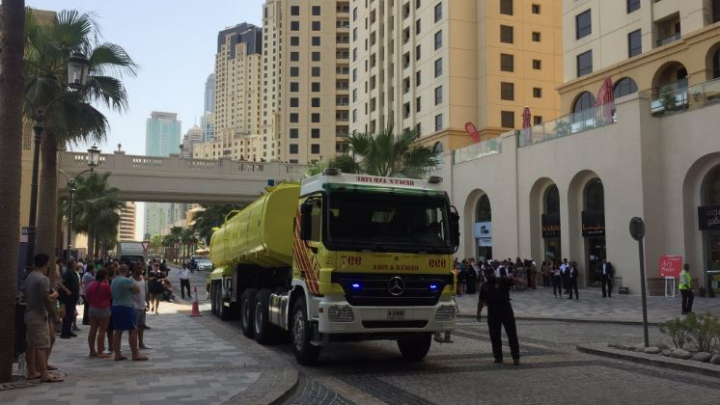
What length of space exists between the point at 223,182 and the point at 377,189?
33.0 m

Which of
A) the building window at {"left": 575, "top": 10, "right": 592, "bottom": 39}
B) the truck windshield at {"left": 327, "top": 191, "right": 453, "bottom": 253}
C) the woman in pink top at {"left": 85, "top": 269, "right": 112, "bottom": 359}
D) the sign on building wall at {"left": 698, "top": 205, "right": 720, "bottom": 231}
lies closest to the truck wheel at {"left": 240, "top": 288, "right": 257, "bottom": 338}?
the woman in pink top at {"left": 85, "top": 269, "right": 112, "bottom": 359}

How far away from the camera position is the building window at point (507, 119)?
5203 cm

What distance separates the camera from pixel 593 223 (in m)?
32.1

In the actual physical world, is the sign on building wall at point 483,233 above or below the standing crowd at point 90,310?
above

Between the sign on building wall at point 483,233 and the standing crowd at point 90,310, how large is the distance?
28.3m

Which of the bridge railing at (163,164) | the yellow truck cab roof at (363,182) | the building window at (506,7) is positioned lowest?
the yellow truck cab roof at (363,182)

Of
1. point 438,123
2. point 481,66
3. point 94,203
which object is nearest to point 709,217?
point 481,66

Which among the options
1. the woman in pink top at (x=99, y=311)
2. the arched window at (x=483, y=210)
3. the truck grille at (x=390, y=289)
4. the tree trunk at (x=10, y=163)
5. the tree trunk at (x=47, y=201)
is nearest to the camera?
the tree trunk at (x=10, y=163)

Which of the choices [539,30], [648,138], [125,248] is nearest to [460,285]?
[648,138]

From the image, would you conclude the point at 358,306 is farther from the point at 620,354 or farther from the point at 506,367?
the point at 620,354

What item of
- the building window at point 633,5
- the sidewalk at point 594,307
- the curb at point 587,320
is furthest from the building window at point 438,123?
the curb at point 587,320

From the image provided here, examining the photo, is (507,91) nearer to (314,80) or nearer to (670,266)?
(670,266)

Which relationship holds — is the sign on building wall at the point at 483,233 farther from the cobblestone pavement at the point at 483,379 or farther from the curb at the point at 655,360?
the curb at the point at 655,360

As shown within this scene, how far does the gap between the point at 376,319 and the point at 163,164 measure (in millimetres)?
33888
